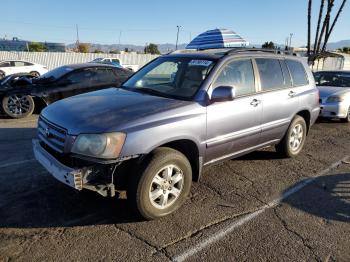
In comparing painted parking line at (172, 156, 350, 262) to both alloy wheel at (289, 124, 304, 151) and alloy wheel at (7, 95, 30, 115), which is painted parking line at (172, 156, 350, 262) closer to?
alloy wheel at (289, 124, 304, 151)

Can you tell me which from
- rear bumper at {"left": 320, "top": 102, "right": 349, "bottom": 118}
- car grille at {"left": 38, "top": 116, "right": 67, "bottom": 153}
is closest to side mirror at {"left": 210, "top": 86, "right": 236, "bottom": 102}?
car grille at {"left": 38, "top": 116, "right": 67, "bottom": 153}

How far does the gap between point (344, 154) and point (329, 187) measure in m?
1.93

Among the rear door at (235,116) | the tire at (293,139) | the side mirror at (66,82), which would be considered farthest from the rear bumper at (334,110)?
the side mirror at (66,82)

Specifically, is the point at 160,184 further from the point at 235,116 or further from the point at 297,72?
the point at 297,72

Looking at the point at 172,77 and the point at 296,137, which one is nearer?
the point at 172,77

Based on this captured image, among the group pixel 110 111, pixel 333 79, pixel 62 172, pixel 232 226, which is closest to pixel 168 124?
pixel 110 111

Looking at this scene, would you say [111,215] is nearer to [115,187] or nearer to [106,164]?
[115,187]

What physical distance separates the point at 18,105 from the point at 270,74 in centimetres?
660

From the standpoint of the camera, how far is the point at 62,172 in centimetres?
327

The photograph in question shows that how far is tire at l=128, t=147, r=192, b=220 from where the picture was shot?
3.39 m

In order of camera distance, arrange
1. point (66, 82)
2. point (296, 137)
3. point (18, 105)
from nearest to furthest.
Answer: point (296, 137) < point (18, 105) < point (66, 82)

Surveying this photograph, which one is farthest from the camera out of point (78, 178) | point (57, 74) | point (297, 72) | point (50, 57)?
point (50, 57)

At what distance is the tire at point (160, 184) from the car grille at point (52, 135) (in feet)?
2.75

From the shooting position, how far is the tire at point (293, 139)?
561 centimetres
